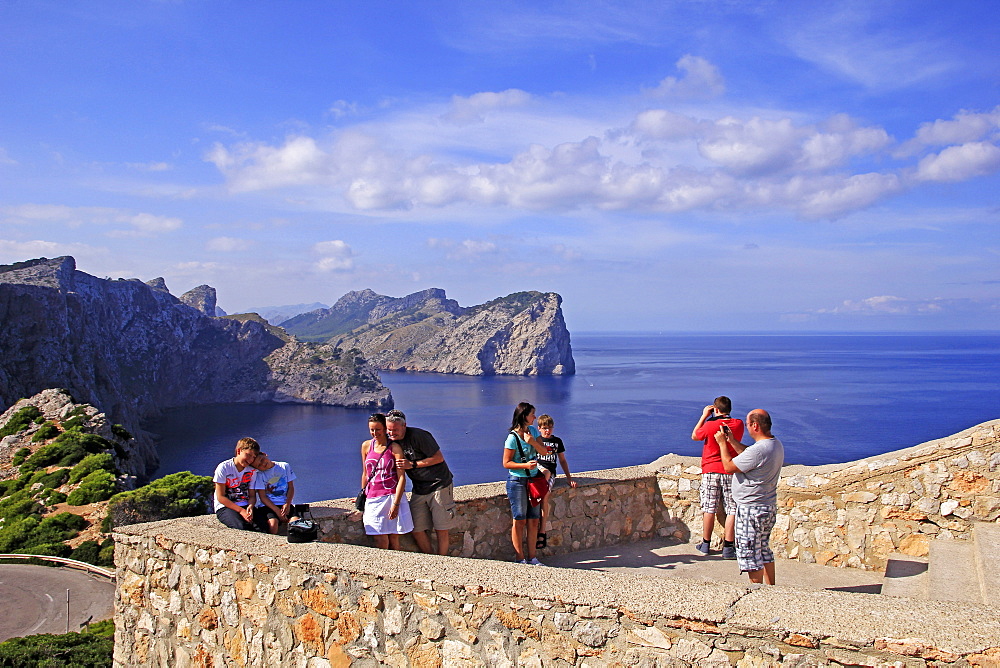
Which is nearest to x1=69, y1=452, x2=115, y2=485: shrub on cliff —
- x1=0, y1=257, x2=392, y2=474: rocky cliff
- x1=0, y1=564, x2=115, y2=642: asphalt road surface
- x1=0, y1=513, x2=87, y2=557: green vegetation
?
x1=0, y1=513, x2=87, y2=557: green vegetation

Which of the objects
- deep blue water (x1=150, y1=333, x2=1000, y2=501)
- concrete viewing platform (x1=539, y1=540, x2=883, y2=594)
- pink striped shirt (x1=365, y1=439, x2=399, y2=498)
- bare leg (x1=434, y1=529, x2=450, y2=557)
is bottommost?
deep blue water (x1=150, y1=333, x2=1000, y2=501)

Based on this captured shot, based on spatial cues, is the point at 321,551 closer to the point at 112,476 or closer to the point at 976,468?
the point at 976,468

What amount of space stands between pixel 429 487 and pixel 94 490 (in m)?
25.6

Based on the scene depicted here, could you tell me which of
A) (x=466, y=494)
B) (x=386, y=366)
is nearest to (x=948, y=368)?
(x=386, y=366)

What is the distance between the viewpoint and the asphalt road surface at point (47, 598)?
45.5 ft

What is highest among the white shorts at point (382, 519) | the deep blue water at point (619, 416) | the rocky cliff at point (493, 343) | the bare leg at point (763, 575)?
the rocky cliff at point (493, 343)

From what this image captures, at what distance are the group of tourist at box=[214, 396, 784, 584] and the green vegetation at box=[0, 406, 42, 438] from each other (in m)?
37.4

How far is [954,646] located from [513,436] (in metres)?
3.25

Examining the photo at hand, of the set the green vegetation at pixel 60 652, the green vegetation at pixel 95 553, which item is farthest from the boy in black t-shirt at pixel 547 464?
the green vegetation at pixel 95 553

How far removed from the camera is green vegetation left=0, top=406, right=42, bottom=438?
116ft

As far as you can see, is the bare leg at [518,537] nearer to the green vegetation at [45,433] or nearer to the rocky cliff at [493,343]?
the green vegetation at [45,433]

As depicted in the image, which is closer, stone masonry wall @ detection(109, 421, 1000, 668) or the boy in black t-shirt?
stone masonry wall @ detection(109, 421, 1000, 668)

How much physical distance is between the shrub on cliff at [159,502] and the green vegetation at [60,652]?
10619mm

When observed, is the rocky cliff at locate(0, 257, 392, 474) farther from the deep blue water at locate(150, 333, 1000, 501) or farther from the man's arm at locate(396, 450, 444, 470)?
the man's arm at locate(396, 450, 444, 470)
